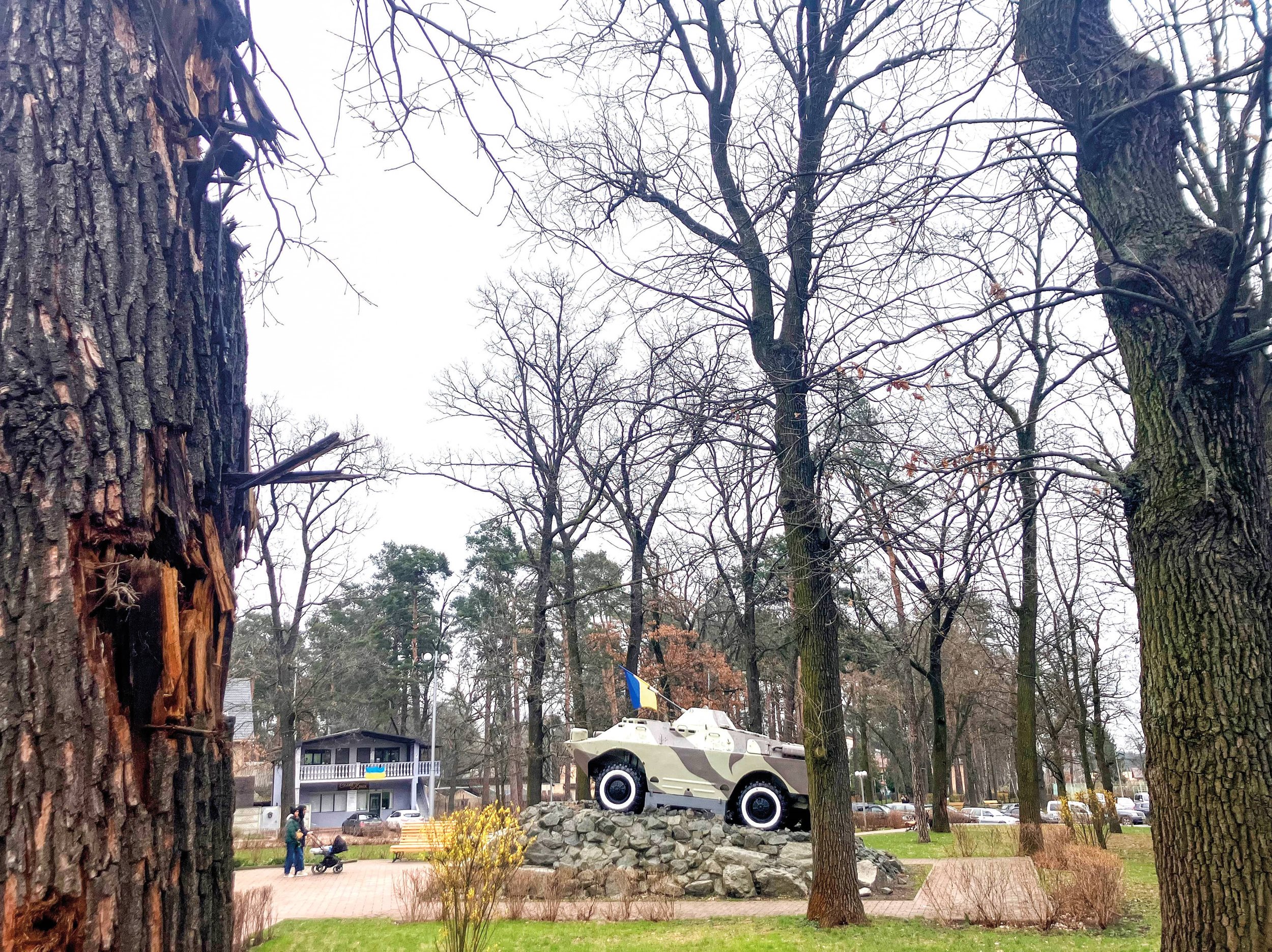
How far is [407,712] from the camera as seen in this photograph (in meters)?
50.5

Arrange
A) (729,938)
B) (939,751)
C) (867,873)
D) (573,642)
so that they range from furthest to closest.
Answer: (573,642) < (939,751) < (867,873) < (729,938)

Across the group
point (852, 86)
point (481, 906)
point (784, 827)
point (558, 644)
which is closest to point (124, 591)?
point (481, 906)

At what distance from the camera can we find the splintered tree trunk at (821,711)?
9164 mm

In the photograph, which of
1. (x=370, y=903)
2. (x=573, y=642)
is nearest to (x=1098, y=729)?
(x=573, y=642)

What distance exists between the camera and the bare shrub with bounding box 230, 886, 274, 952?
931 centimetres

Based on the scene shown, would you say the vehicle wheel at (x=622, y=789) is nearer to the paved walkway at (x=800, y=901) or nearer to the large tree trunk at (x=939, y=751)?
the paved walkway at (x=800, y=901)

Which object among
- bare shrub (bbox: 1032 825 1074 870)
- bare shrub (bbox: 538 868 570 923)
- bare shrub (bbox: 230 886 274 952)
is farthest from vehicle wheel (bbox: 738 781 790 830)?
bare shrub (bbox: 230 886 274 952)

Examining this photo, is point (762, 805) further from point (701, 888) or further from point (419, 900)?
point (419, 900)

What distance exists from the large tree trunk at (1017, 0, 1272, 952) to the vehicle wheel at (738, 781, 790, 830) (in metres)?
11.3

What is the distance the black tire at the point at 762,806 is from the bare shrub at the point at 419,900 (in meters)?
5.52

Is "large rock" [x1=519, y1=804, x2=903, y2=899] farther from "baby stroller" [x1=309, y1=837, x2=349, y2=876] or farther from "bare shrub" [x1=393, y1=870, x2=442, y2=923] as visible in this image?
"baby stroller" [x1=309, y1=837, x2=349, y2=876]

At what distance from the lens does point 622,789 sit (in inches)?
647

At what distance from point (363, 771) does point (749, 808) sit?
3177 centimetres

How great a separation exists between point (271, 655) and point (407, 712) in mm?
11916
